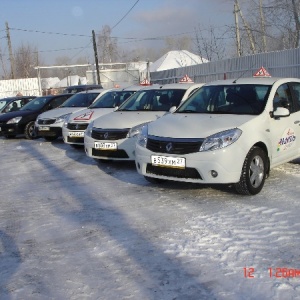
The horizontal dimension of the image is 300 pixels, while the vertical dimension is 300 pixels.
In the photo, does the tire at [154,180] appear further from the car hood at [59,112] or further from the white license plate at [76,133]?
the car hood at [59,112]

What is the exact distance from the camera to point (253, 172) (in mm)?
5375

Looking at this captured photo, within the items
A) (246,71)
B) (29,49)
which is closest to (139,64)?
(246,71)

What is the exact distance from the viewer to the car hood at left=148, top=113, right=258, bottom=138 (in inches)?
209

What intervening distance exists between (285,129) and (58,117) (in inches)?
274

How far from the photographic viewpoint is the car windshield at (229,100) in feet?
19.3

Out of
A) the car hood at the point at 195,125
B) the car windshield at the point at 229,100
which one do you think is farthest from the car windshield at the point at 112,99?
the car hood at the point at 195,125

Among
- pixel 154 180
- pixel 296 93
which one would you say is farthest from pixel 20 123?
pixel 296 93

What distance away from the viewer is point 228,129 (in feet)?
17.3

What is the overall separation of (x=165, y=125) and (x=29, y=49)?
65.3 metres

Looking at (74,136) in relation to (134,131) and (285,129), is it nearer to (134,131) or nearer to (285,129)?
(134,131)

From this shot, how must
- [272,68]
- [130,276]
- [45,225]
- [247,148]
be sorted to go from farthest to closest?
Result: [272,68], [247,148], [45,225], [130,276]

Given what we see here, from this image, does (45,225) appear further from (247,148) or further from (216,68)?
(216,68)

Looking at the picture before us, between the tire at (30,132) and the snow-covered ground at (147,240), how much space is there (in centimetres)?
656
